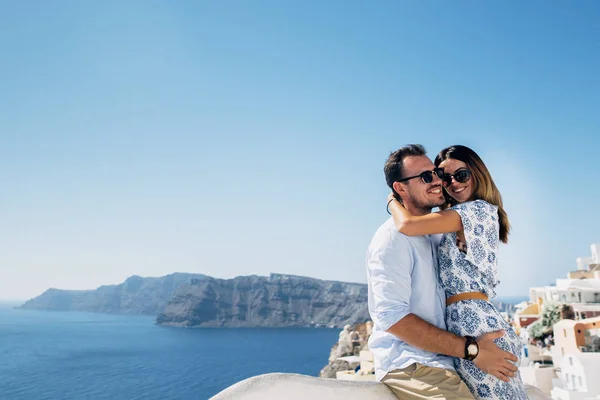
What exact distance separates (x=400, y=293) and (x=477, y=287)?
0.41 metres

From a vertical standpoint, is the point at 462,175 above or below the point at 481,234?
above

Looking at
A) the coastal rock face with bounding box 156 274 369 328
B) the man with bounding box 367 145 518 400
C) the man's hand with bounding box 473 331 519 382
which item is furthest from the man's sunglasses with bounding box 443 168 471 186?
the coastal rock face with bounding box 156 274 369 328

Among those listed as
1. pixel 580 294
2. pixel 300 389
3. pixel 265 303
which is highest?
pixel 300 389

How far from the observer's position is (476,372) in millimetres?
2260

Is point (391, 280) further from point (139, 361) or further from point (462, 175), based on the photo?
point (139, 361)

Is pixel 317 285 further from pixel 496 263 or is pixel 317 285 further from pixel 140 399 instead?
pixel 496 263

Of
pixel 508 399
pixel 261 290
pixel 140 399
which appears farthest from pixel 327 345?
pixel 508 399

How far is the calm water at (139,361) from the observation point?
176 feet

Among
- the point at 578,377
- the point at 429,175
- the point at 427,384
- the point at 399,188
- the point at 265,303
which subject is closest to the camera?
the point at 427,384

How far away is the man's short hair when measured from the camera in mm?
2564

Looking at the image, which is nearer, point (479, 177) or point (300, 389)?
point (300, 389)

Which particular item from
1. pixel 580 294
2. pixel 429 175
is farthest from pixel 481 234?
pixel 580 294

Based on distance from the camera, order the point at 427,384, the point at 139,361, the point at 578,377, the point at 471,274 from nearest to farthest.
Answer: the point at 427,384 < the point at 471,274 < the point at 578,377 < the point at 139,361

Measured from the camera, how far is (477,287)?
91.0 inches
